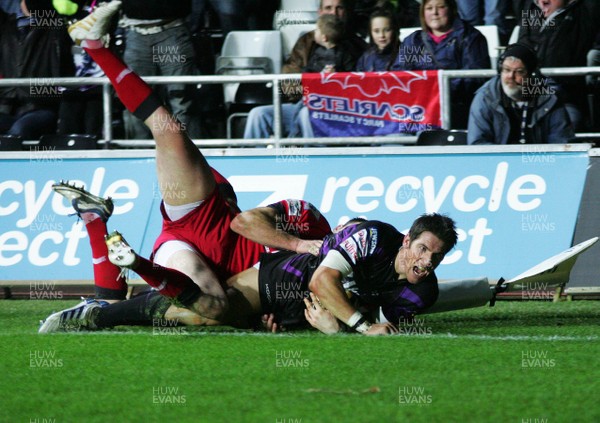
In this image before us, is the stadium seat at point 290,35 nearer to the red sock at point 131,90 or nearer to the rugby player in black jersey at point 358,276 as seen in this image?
the red sock at point 131,90

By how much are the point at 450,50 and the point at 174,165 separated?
13.9 feet

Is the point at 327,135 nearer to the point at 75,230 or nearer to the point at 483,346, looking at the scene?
the point at 75,230

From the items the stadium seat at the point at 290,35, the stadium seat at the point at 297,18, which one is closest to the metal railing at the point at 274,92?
the stadium seat at the point at 290,35

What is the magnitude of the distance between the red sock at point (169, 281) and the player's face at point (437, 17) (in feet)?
16.4

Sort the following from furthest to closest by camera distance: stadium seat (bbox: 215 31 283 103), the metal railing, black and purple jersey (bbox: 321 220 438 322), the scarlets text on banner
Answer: stadium seat (bbox: 215 31 283 103), the scarlets text on banner, the metal railing, black and purple jersey (bbox: 321 220 438 322)

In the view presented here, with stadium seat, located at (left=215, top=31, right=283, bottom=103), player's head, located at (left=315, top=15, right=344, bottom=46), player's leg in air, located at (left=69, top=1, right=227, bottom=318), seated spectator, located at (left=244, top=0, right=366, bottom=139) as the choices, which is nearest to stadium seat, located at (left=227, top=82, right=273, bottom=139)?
stadium seat, located at (left=215, top=31, right=283, bottom=103)

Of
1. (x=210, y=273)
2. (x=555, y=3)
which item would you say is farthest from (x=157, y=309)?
(x=555, y=3)

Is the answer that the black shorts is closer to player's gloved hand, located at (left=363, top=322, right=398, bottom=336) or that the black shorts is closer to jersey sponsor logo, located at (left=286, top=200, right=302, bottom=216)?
jersey sponsor logo, located at (left=286, top=200, right=302, bottom=216)

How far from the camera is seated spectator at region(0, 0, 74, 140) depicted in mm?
12797

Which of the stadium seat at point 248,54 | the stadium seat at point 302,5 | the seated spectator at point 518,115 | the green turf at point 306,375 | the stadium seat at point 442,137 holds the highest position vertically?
the stadium seat at point 302,5

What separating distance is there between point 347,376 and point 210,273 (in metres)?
2.08

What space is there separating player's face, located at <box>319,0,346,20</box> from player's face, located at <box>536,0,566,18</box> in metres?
2.10

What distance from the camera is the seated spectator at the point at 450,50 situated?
458 inches

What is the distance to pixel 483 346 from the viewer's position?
739 cm
